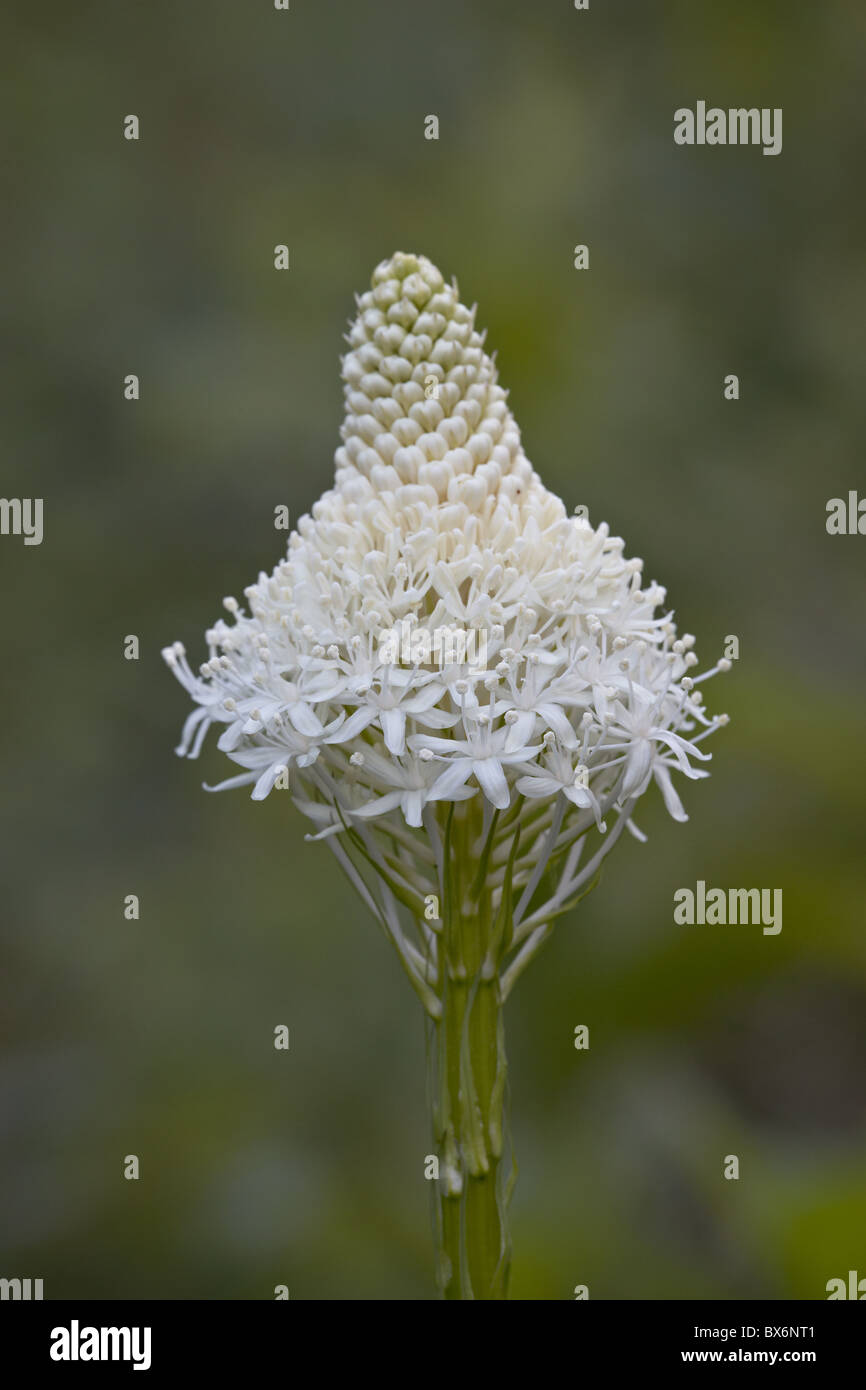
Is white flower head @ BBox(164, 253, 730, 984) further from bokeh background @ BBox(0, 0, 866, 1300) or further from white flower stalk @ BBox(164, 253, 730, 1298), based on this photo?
bokeh background @ BBox(0, 0, 866, 1300)

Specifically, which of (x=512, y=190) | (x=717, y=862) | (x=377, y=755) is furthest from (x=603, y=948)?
(x=512, y=190)

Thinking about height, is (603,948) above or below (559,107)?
below

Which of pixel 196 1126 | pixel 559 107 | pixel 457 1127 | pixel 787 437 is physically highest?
pixel 559 107

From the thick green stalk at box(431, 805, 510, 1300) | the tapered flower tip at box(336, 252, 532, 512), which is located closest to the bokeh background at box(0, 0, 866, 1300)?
the thick green stalk at box(431, 805, 510, 1300)

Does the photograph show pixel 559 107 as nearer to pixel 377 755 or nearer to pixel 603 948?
pixel 603 948

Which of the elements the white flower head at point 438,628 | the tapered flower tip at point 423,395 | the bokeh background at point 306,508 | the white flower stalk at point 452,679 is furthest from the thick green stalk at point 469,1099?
the bokeh background at point 306,508

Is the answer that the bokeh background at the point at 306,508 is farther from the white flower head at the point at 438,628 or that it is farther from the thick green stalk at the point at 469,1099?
the white flower head at the point at 438,628

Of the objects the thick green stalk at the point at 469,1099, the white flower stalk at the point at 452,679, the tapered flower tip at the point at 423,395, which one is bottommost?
the thick green stalk at the point at 469,1099
